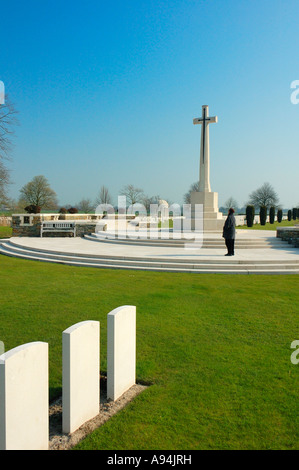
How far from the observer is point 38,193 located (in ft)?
163

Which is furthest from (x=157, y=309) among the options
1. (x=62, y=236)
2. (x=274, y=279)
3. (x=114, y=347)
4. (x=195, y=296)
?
(x=62, y=236)

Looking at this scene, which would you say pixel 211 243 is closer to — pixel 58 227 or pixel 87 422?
pixel 58 227

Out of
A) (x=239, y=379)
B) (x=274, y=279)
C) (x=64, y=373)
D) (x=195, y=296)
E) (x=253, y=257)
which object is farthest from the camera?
(x=253, y=257)

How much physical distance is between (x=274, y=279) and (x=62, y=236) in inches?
506

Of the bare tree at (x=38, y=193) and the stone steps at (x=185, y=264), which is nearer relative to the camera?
the stone steps at (x=185, y=264)

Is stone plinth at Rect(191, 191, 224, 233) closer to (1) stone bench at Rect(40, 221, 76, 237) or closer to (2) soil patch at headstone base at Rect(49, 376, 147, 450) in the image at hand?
(1) stone bench at Rect(40, 221, 76, 237)

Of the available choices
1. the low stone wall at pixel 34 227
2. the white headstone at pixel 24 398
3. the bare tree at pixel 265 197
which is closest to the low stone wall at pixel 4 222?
the low stone wall at pixel 34 227

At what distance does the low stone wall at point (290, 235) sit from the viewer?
13.9 m

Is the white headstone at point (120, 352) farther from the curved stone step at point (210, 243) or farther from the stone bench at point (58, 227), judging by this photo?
the stone bench at point (58, 227)

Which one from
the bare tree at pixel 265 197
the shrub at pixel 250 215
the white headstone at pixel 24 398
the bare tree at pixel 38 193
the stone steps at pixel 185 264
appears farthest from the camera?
the bare tree at pixel 265 197

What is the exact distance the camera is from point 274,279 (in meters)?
8.70

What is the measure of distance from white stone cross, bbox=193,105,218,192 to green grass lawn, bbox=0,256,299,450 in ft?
36.7

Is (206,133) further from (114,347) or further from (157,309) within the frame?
(114,347)

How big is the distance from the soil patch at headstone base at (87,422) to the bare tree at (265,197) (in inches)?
2900
